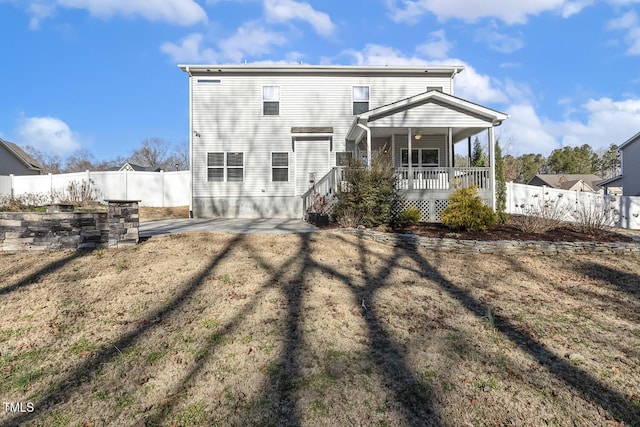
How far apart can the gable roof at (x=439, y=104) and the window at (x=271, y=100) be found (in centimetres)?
392

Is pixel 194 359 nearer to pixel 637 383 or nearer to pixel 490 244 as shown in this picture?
pixel 637 383

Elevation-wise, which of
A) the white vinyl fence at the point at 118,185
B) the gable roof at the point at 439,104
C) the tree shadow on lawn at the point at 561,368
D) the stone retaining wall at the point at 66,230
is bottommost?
the tree shadow on lawn at the point at 561,368

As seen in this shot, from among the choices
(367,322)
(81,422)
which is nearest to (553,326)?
(367,322)

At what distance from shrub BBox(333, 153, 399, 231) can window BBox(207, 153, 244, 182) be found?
21.8 feet

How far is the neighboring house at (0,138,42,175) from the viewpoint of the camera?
23547 millimetres

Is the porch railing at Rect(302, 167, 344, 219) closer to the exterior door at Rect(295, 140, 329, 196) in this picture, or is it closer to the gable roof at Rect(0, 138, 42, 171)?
the exterior door at Rect(295, 140, 329, 196)

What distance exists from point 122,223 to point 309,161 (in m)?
8.76

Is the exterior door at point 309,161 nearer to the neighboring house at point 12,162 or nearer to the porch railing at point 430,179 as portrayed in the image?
the porch railing at point 430,179

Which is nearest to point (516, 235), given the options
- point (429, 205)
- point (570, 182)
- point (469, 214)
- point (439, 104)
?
point (469, 214)

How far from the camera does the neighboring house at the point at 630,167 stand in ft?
69.0

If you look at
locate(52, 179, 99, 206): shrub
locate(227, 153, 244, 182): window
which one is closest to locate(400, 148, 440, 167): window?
locate(227, 153, 244, 182): window

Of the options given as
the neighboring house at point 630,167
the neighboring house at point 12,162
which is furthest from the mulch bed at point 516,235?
the neighboring house at point 12,162

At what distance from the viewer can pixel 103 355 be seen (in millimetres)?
3334

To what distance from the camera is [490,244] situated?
7438 millimetres
